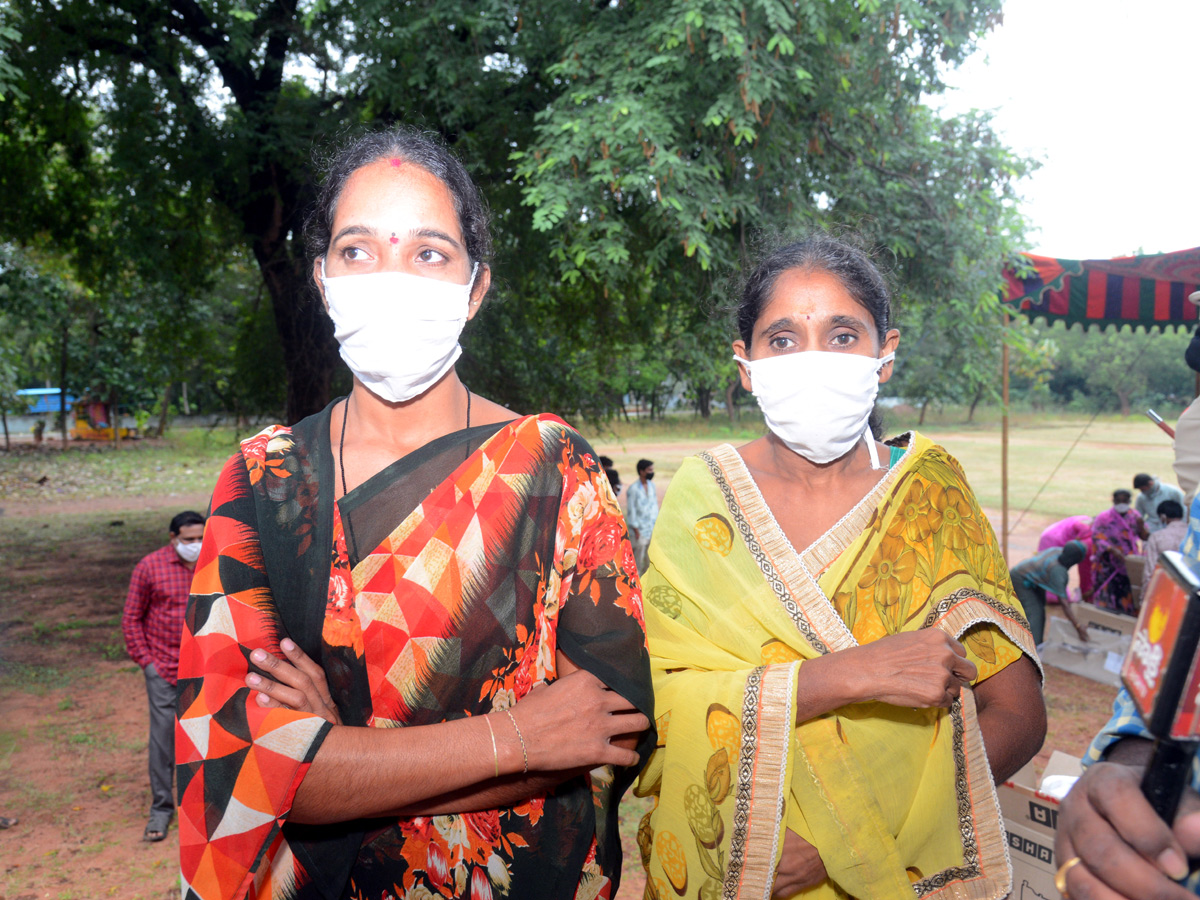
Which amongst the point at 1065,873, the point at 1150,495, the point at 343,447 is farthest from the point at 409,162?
the point at 1150,495

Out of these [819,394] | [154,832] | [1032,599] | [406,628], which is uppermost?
[819,394]

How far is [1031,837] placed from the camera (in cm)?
299

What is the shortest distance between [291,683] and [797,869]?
1137 millimetres

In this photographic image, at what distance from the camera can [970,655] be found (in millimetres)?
1907

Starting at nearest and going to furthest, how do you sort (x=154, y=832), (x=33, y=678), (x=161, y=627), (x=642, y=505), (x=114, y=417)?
(x=154, y=832)
(x=161, y=627)
(x=33, y=678)
(x=642, y=505)
(x=114, y=417)

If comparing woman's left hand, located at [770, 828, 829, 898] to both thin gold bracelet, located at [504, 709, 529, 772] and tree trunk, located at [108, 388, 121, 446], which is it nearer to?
thin gold bracelet, located at [504, 709, 529, 772]

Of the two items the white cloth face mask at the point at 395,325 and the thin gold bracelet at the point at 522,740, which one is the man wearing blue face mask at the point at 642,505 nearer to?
the white cloth face mask at the point at 395,325

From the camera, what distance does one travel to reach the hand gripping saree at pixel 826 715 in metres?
1.81

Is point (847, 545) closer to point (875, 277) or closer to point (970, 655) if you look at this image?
point (970, 655)

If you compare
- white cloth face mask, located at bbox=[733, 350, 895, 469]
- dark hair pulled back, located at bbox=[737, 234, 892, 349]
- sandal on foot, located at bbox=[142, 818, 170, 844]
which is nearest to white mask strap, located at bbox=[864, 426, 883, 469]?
white cloth face mask, located at bbox=[733, 350, 895, 469]

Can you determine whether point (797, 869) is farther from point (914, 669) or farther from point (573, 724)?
point (573, 724)

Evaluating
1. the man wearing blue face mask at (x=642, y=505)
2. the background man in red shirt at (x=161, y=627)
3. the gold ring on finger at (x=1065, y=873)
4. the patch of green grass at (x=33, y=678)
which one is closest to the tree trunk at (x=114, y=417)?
the patch of green grass at (x=33, y=678)

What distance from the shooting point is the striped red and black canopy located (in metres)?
8.16

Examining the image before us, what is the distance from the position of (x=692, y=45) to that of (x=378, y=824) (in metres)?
4.70
